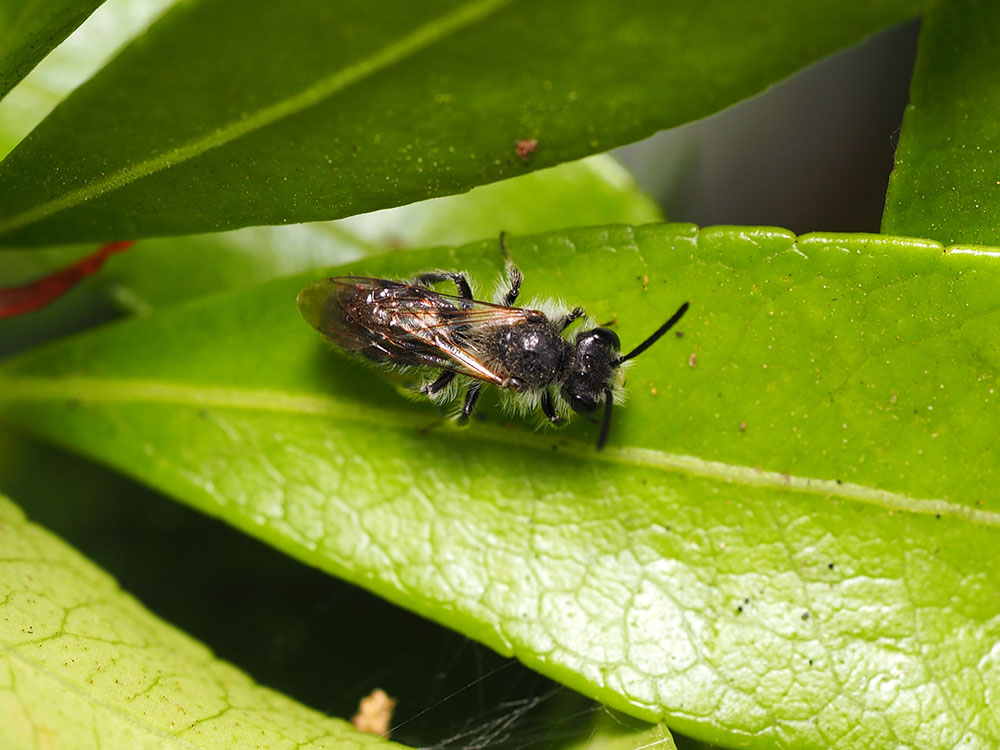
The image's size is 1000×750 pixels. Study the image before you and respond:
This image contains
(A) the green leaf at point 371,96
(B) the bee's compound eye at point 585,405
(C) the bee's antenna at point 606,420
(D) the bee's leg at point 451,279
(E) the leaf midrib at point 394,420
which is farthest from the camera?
(D) the bee's leg at point 451,279

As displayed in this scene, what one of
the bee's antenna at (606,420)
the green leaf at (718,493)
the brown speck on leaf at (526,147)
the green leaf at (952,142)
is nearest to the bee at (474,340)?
the bee's antenna at (606,420)

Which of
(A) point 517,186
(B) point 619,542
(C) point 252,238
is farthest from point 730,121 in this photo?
(B) point 619,542

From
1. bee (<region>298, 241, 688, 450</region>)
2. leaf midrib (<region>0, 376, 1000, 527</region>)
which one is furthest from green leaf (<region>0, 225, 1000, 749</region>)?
bee (<region>298, 241, 688, 450</region>)

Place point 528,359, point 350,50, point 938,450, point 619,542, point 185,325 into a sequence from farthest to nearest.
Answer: point 528,359
point 185,325
point 619,542
point 938,450
point 350,50

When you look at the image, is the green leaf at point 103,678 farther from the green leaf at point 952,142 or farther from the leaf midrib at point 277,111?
the green leaf at point 952,142

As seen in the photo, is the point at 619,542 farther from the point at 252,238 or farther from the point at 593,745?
the point at 252,238

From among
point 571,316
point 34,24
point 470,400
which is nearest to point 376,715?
point 470,400

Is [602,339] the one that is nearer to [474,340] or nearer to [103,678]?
[474,340]
